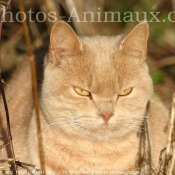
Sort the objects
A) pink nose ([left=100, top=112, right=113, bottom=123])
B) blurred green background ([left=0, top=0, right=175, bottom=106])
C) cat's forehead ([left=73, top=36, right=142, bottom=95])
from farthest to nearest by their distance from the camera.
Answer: blurred green background ([left=0, top=0, right=175, bottom=106]), cat's forehead ([left=73, top=36, right=142, bottom=95]), pink nose ([left=100, top=112, right=113, bottom=123])

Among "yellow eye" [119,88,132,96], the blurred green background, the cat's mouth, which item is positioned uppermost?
the blurred green background

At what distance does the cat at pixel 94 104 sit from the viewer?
2.63 metres

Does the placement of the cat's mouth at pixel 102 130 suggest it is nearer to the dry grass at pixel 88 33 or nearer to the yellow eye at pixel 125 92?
the yellow eye at pixel 125 92

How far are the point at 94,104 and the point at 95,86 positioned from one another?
0.10 metres

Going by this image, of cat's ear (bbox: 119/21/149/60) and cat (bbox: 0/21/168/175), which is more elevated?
cat's ear (bbox: 119/21/149/60)

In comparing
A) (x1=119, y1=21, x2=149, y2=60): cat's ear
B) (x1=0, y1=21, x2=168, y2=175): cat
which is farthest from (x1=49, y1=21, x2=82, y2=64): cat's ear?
(x1=119, y1=21, x2=149, y2=60): cat's ear

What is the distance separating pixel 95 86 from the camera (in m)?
2.63

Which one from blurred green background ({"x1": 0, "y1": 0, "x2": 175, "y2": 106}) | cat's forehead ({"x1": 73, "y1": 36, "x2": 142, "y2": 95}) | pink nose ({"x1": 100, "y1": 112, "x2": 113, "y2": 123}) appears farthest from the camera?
blurred green background ({"x1": 0, "y1": 0, "x2": 175, "y2": 106})

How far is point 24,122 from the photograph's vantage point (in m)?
3.14

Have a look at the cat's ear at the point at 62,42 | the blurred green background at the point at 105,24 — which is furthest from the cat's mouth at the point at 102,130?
the blurred green background at the point at 105,24

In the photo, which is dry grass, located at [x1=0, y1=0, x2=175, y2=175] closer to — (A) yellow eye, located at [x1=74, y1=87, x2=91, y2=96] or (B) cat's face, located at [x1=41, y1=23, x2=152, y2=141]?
(B) cat's face, located at [x1=41, y1=23, x2=152, y2=141]

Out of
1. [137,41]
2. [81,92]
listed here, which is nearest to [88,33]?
[137,41]

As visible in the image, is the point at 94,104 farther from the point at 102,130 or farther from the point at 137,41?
the point at 137,41

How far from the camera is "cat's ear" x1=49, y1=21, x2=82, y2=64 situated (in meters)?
→ 2.63
